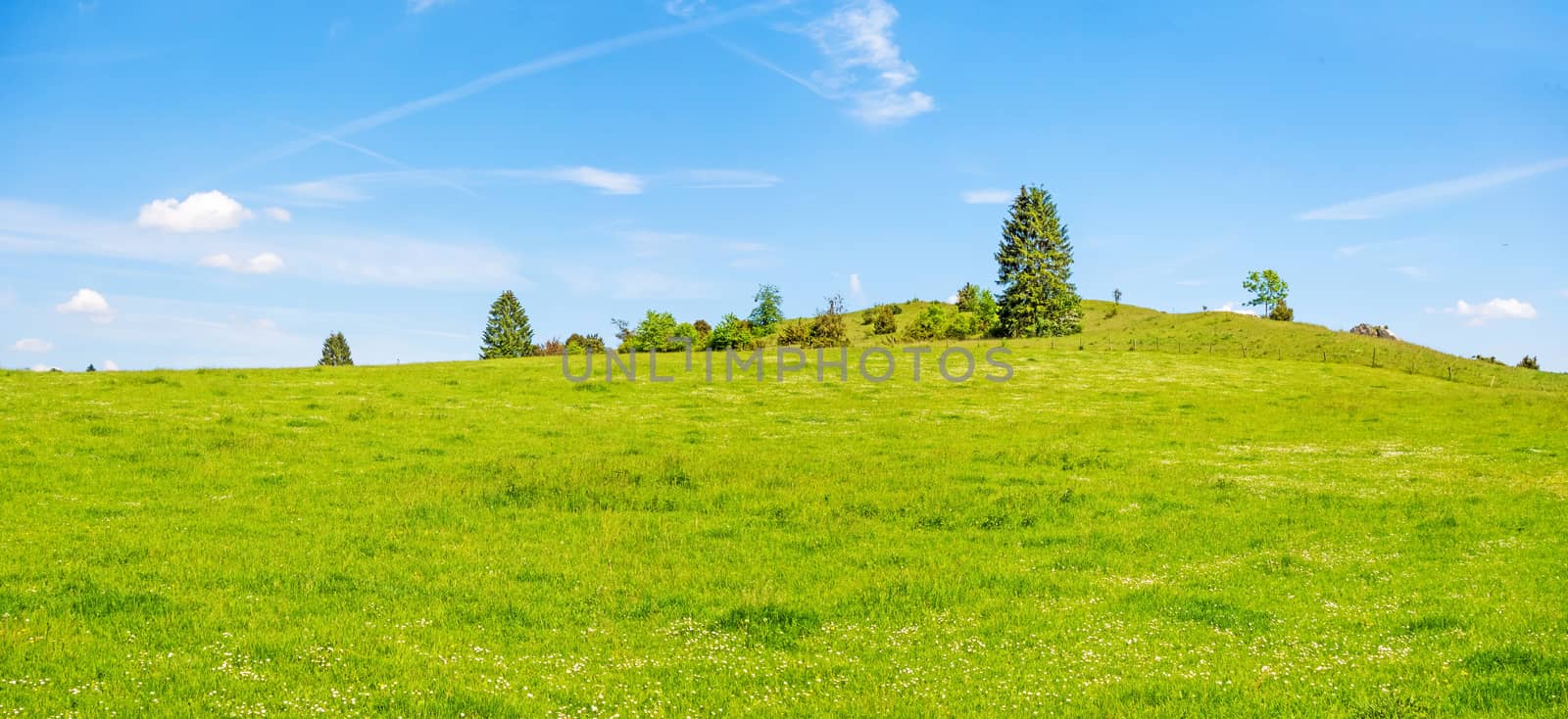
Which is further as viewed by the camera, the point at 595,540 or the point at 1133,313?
the point at 1133,313

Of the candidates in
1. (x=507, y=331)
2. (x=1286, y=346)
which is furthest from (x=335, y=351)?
(x=1286, y=346)

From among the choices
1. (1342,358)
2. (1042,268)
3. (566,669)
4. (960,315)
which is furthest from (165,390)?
(1042,268)

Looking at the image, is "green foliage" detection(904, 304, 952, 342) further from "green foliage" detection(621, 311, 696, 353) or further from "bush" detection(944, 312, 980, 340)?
"green foliage" detection(621, 311, 696, 353)

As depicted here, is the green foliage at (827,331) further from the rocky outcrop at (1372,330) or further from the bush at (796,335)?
the rocky outcrop at (1372,330)

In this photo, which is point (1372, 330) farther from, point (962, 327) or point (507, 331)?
point (507, 331)

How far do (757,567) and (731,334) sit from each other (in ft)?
336

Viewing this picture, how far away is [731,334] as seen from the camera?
118 meters

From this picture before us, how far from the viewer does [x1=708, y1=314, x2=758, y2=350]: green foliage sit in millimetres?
112269

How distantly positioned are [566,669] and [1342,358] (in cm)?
7867

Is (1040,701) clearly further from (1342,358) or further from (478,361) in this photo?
(1342,358)

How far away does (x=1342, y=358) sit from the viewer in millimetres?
71625

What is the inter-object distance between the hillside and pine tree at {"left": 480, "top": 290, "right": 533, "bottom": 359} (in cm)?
7277

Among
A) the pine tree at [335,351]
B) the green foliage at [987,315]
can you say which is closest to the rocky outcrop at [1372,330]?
the green foliage at [987,315]

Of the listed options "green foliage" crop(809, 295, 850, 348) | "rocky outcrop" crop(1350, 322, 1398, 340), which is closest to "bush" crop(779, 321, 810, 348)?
"green foliage" crop(809, 295, 850, 348)
